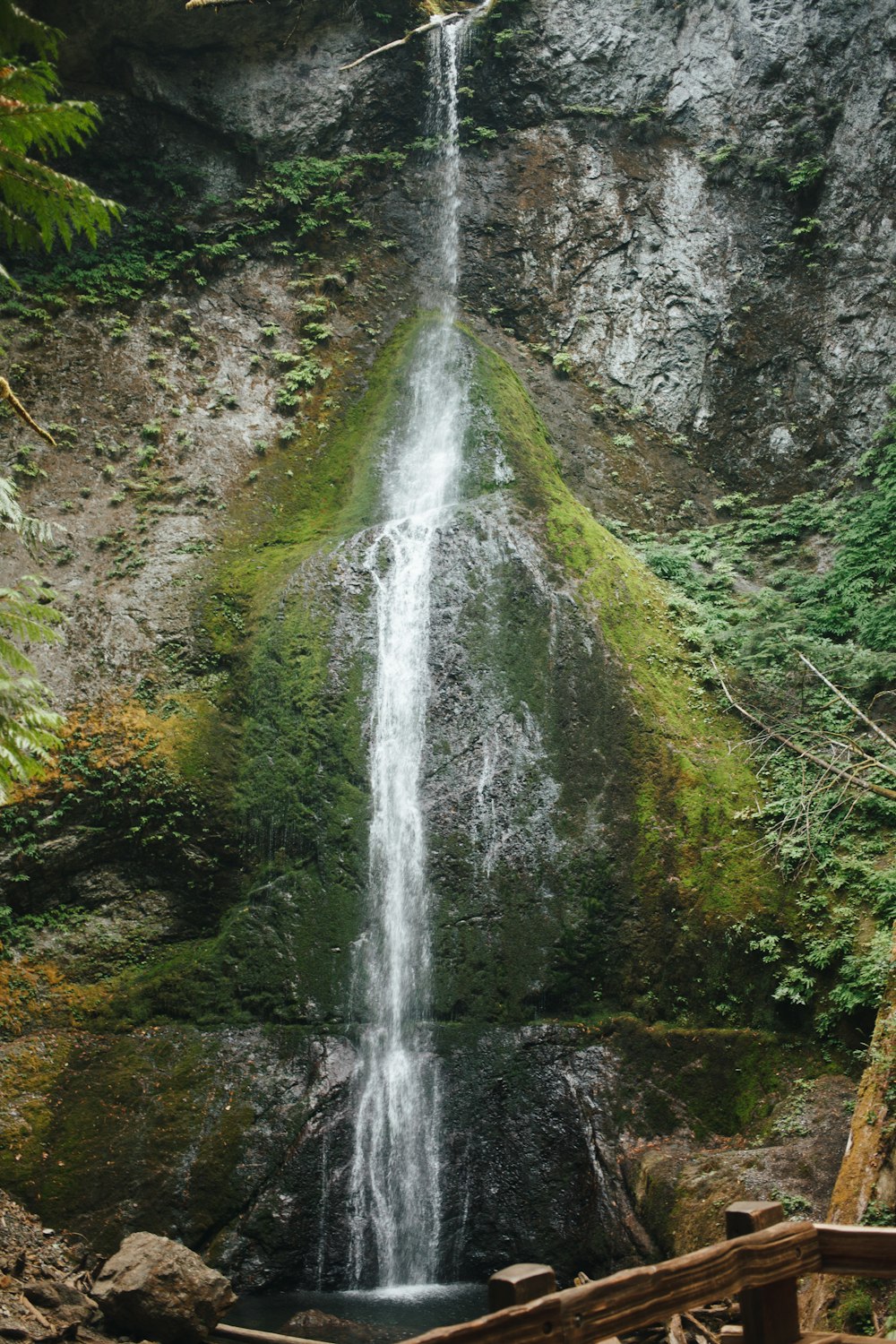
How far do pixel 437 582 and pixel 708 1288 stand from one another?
30.1 feet

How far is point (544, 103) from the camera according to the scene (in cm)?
1819

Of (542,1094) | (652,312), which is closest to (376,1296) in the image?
(542,1094)

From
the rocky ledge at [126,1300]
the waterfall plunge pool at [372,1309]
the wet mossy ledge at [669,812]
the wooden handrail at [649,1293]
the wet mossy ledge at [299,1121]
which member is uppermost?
the wet mossy ledge at [669,812]

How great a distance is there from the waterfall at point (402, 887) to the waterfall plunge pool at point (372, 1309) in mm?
269

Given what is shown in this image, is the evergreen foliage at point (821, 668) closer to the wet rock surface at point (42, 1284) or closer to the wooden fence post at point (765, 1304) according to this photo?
the wooden fence post at point (765, 1304)

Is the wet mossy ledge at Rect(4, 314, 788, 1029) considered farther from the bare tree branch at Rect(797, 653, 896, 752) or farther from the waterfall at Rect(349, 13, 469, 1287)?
the bare tree branch at Rect(797, 653, 896, 752)

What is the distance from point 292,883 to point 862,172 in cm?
1466

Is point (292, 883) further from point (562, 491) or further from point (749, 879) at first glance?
point (562, 491)

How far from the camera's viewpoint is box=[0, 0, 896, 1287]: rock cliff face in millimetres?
8641

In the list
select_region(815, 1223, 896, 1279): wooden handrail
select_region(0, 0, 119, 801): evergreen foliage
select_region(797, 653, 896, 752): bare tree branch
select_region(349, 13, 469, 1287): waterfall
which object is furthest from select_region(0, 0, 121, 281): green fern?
select_region(797, 653, 896, 752): bare tree branch

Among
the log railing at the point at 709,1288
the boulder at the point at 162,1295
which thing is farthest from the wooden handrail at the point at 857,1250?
the boulder at the point at 162,1295

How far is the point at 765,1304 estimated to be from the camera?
11.7ft

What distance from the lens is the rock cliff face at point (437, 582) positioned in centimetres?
864

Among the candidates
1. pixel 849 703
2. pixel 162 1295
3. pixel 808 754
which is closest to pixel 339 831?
pixel 162 1295
